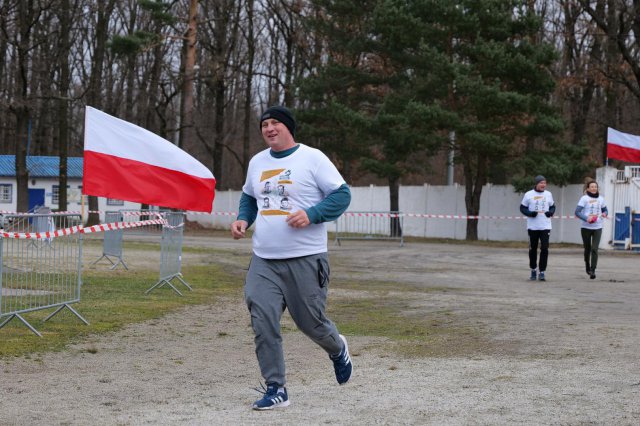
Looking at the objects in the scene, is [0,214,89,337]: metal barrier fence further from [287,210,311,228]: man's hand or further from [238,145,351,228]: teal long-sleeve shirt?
[287,210,311,228]: man's hand

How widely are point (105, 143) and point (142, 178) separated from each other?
53 centimetres

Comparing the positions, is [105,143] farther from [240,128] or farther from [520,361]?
[240,128]

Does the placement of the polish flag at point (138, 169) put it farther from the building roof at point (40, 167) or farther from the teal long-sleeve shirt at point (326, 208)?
the building roof at point (40, 167)

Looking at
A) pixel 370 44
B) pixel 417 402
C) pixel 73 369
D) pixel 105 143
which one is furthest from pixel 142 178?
pixel 370 44

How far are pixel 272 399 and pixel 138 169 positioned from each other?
14.2 feet

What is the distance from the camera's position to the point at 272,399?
6691mm

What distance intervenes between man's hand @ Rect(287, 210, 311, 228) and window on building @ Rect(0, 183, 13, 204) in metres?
62.7

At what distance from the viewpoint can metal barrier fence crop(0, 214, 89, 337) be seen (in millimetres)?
11133

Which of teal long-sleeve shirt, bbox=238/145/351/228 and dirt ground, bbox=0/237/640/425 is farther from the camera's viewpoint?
teal long-sleeve shirt, bbox=238/145/351/228

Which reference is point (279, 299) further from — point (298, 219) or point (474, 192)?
point (474, 192)

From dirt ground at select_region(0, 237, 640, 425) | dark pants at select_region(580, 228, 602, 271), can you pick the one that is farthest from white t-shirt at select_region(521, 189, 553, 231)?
dirt ground at select_region(0, 237, 640, 425)

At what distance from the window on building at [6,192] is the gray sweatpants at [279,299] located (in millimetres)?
62382

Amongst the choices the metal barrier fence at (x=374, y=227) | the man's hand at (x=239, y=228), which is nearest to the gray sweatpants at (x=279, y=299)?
the man's hand at (x=239, y=228)

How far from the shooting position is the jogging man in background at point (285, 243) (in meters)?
6.75
